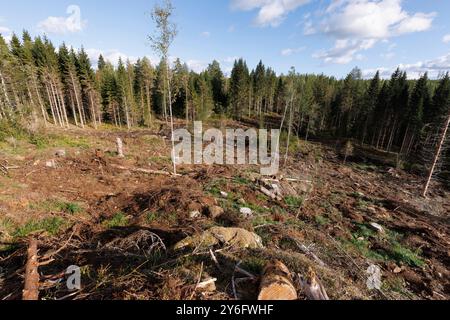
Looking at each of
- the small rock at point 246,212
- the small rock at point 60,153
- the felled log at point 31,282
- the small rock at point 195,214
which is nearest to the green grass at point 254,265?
the felled log at point 31,282

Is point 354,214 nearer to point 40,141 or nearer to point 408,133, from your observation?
point 40,141

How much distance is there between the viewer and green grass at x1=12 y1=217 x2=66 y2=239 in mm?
7528

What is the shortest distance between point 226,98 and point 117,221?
186 feet

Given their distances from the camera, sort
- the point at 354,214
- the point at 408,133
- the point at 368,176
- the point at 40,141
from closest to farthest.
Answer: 1. the point at 354,214
2. the point at 40,141
3. the point at 368,176
4. the point at 408,133

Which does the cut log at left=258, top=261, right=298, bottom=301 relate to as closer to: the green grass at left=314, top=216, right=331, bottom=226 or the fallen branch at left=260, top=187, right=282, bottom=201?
the green grass at left=314, top=216, right=331, bottom=226

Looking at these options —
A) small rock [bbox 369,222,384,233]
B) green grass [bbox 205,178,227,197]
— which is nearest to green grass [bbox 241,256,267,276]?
green grass [bbox 205,178,227,197]

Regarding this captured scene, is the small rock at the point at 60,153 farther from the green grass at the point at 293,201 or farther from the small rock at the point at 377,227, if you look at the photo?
the small rock at the point at 377,227

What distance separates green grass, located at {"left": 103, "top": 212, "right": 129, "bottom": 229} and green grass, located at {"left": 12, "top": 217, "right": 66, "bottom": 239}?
59.5 inches

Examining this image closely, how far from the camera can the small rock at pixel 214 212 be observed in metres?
9.50

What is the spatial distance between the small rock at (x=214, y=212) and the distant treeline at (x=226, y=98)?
18.2 m
